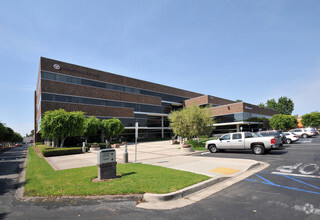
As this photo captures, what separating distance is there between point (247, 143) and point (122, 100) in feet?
105

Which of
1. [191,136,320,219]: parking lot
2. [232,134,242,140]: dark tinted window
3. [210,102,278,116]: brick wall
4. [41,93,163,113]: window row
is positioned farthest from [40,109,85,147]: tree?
[210,102,278,116]: brick wall

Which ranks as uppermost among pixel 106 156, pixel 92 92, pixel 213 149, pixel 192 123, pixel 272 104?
pixel 272 104

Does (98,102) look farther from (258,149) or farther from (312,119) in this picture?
(312,119)

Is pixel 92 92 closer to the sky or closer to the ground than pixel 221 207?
closer to the sky

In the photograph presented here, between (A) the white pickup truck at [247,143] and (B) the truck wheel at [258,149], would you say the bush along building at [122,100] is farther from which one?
(B) the truck wheel at [258,149]

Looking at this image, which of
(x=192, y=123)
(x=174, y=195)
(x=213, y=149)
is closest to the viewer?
(x=174, y=195)

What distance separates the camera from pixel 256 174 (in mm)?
7770

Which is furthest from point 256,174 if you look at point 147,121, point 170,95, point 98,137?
point 170,95

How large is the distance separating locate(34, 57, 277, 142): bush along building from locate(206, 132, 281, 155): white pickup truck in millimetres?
27038

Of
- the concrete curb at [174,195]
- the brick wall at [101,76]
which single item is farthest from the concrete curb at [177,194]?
the brick wall at [101,76]

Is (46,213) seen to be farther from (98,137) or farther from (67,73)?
(67,73)

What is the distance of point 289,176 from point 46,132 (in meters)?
22.1

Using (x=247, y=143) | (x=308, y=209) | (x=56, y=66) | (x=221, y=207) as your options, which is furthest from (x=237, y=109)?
(x=221, y=207)

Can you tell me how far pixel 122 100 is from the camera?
41.4 meters
